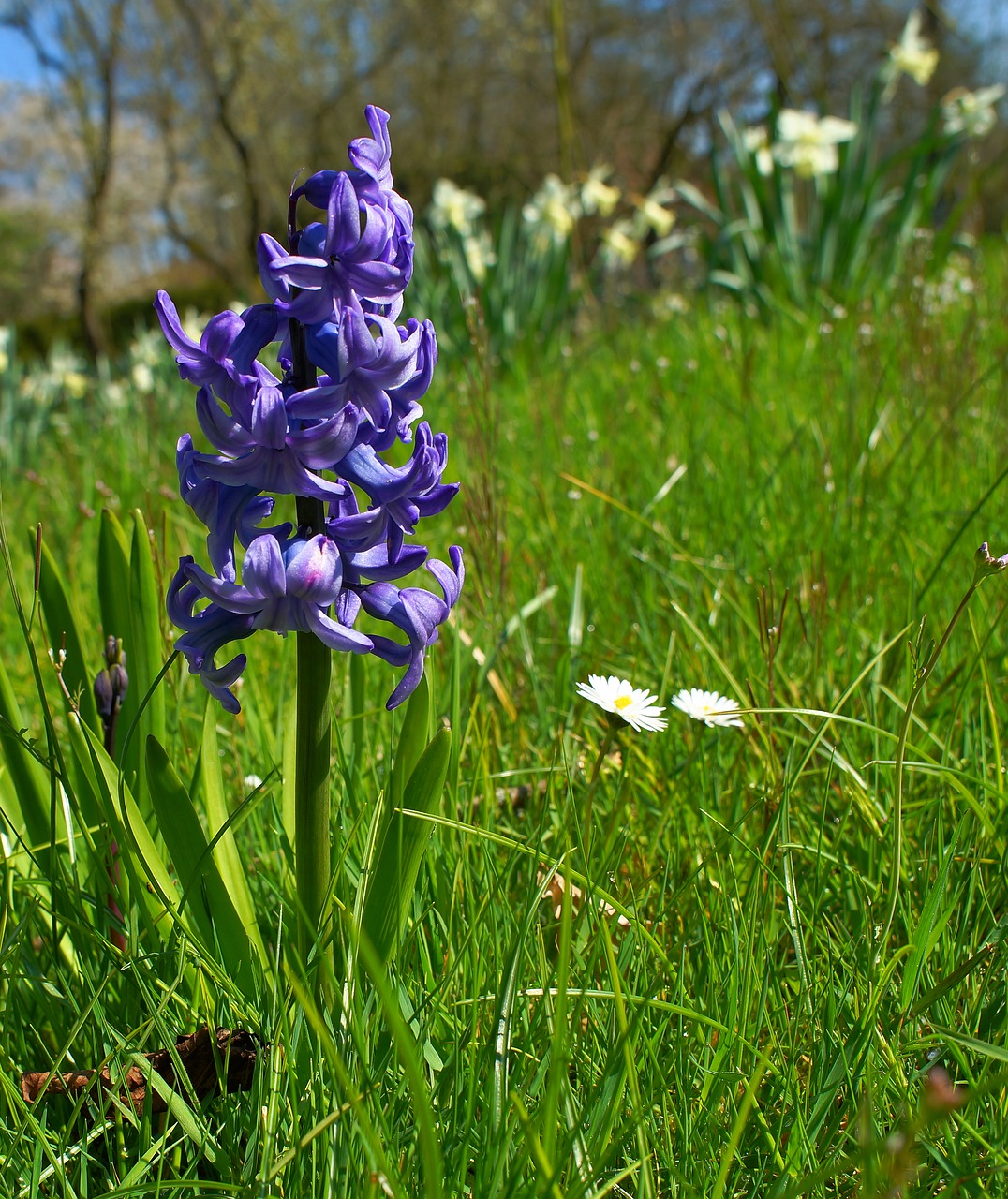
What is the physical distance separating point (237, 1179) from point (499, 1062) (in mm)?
268

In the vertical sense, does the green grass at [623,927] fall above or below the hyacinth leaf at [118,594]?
below

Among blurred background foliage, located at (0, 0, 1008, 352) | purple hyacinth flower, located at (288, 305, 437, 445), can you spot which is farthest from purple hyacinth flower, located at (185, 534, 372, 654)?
blurred background foliage, located at (0, 0, 1008, 352)

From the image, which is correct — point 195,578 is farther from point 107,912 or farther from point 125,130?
point 125,130

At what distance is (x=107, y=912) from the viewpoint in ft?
3.58

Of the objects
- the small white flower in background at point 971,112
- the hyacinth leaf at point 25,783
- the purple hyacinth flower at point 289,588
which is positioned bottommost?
the hyacinth leaf at point 25,783

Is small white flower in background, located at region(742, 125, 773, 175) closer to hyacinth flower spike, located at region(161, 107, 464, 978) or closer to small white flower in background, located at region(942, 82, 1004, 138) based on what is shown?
small white flower in background, located at region(942, 82, 1004, 138)

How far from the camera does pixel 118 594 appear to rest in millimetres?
1261

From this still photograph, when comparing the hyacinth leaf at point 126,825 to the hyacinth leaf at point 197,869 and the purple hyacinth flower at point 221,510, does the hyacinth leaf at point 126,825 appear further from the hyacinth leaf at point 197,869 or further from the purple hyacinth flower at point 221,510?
the purple hyacinth flower at point 221,510

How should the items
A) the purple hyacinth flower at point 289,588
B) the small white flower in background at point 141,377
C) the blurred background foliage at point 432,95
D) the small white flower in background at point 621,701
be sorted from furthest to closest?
the blurred background foliage at point 432,95 < the small white flower in background at point 141,377 < the small white flower in background at point 621,701 < the purple hyacinth flower at point 289,588

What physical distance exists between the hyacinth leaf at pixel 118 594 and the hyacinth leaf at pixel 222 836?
0.13 m

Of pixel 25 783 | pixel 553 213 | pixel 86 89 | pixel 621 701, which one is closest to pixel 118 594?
pixel 25 783

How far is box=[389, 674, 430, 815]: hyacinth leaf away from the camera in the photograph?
3.40 feet

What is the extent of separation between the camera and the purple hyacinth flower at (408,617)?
0.96 meters

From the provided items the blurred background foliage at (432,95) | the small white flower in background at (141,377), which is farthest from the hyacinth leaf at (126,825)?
the blurred background foliage at (432,95)
